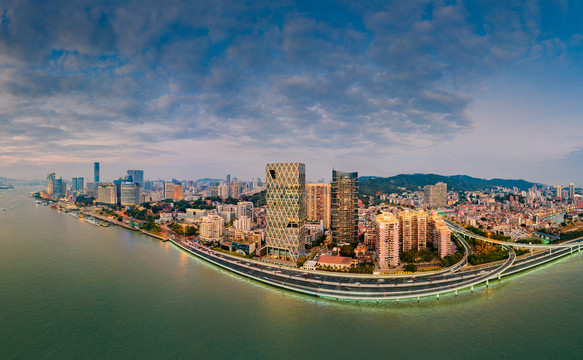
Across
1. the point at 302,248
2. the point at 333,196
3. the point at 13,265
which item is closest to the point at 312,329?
the point at 302,248

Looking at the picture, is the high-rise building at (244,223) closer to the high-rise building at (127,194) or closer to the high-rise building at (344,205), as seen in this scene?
the high-rise building at (344,205)

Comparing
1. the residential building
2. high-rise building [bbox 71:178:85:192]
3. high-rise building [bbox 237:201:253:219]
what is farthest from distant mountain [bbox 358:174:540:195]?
high-rise building [bbox 71:178:85:192]

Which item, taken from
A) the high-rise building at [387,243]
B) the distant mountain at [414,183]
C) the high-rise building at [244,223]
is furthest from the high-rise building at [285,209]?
the distant mountain at [414,183]

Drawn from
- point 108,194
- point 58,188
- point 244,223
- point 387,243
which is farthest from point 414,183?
point 58,188

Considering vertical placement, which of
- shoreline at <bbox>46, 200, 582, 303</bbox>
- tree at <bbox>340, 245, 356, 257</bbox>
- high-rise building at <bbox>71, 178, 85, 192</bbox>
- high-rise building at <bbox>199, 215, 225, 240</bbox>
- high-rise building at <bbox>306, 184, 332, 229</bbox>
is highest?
high-rise building at <bbox>71, 178, 85, 192</bbox>

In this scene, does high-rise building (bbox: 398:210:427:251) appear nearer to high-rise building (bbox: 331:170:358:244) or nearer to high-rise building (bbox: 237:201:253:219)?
high-rise building (bbox: 331:170:358:244)

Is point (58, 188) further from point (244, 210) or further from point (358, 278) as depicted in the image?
point (358, 278)
